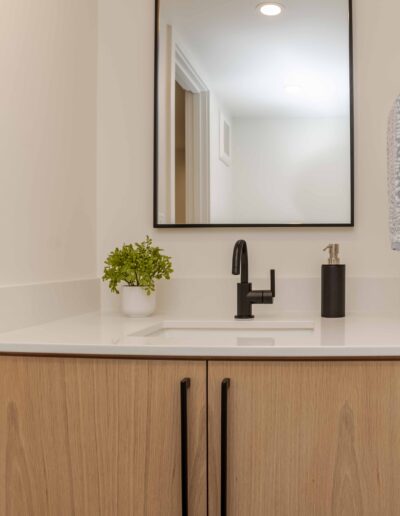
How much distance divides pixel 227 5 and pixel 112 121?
1.66 feet

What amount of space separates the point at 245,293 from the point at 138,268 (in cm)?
31

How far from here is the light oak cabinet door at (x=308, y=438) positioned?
1.02 meters

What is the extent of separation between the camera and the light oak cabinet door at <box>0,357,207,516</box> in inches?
41.5

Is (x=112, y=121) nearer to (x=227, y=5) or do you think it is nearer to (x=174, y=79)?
(x=174, y=79)

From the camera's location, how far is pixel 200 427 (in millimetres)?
1054

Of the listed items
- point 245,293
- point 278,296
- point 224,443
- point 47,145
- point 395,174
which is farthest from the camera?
point 278,296

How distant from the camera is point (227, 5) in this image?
1.72 meters

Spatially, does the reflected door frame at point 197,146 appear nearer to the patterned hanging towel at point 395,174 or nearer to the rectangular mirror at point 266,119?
the rectangular mirror at point 266,119

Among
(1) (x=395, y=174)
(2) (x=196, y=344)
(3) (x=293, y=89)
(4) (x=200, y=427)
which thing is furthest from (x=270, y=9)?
(4) (x=200, y=427)

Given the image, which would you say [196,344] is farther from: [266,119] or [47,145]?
[266,119]

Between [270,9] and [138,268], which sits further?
[270,9]

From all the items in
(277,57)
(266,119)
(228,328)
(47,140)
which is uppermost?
(277,57)

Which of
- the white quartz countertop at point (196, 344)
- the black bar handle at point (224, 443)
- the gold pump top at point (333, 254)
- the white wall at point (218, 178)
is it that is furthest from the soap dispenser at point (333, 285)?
the black bar handle at point (224, 443)

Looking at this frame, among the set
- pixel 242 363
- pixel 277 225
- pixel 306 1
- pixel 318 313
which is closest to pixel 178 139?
pixel 277 225
